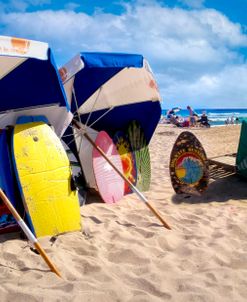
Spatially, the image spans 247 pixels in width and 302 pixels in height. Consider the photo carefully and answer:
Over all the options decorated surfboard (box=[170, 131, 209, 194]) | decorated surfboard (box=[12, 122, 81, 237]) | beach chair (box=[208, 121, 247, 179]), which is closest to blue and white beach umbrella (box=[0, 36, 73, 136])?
decorated surfboard (box=[12, 122, 81, 237])

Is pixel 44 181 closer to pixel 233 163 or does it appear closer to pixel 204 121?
pixel 233 163

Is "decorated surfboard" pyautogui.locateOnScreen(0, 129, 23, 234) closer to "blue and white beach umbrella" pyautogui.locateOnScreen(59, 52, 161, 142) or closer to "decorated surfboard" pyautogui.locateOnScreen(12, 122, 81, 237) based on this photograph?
"decorated surfboard" pyautogui.locateOnScreen(12, 122, 81, 237)

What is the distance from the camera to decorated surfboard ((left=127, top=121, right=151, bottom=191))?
6305 mm

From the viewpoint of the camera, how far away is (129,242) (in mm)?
3645

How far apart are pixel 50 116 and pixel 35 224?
66.9 inches

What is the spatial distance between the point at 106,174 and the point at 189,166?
50.6 inches

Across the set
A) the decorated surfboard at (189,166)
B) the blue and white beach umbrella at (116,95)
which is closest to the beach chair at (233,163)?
the decorated surfboard at (189,166)

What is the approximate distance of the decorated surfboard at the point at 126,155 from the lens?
6.14 m

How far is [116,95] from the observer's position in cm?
609

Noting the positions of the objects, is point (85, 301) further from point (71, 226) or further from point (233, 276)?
point (71, 226)

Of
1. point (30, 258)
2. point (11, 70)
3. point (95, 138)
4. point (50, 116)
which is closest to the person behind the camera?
point (30, 258)

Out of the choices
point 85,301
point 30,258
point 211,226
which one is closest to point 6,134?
point 30,258

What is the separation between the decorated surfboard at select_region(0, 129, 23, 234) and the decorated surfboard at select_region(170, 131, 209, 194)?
→ 265 cm

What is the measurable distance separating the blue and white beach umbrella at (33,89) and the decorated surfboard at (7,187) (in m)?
0.83
